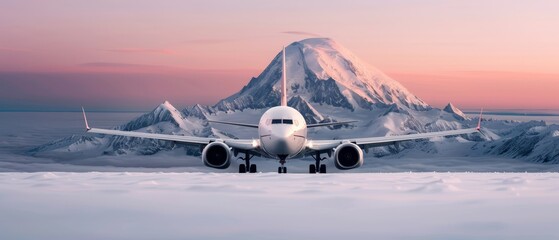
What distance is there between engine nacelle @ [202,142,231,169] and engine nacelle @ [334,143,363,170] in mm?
6931

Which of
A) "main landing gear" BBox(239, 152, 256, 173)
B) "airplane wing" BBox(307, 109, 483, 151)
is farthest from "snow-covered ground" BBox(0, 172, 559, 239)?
"airplane wing" BBox(307, 109, 483, 151)

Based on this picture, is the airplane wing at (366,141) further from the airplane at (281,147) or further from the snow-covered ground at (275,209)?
the snow-covered ground at (275,209)

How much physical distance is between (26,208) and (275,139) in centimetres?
2702

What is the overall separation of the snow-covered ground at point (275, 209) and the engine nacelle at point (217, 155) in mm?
21708

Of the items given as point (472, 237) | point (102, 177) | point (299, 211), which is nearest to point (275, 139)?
point (102, 177)

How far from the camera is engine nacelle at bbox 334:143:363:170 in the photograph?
44.1 meters

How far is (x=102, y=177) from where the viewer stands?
23234 millimetres

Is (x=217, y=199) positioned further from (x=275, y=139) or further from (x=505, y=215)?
(x=275, y=139)

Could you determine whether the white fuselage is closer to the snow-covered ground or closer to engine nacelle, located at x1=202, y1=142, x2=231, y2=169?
engine nacelle, located at x1=202, y1=142, x2=231, y2=169

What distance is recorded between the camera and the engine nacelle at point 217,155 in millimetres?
43938

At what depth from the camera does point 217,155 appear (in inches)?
1735

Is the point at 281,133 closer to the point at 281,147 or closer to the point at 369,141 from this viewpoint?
the point at 281,147

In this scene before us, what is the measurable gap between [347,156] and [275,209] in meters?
29.0

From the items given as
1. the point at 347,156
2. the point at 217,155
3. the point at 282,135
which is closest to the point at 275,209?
the point at 282,135
